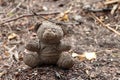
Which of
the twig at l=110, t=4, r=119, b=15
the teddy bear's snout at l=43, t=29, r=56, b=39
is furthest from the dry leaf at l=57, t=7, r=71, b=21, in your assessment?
the teddy bear's snout at l=43, t=29, r=56, b=39

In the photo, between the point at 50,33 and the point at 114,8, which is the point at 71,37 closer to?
the point at 114,8

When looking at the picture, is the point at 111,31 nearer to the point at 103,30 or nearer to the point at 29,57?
the point at 103,30

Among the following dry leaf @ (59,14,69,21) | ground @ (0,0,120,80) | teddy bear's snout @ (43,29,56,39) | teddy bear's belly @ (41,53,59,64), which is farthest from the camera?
dry leaf @ (59,14,69,21)

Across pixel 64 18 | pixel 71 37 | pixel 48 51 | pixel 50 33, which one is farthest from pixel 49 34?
pixel 64 18

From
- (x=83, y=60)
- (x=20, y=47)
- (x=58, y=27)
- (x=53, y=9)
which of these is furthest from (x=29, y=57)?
(x=53, y=9)

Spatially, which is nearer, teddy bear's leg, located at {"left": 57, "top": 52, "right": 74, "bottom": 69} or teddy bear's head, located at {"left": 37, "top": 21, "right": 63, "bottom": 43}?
teddy bear's head, located at {"left": 37, "top": 21, "right": 63, "bottom": 43}

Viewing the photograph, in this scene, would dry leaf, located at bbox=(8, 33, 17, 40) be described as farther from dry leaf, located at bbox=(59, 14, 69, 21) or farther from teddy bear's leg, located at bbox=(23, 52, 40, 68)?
teddy bear's leg, located at bbox=(23, 52, 40, 68)

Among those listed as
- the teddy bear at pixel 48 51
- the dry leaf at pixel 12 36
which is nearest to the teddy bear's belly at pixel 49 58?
the teddy bear at pixel 48 51
